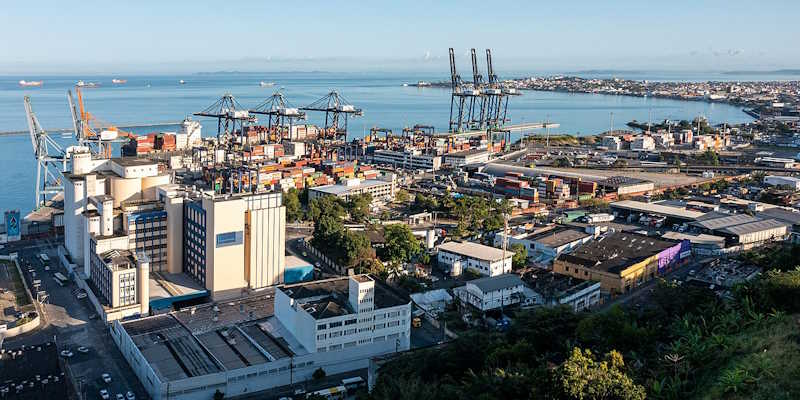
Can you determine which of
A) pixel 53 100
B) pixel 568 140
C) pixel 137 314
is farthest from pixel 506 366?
pixel 53 100

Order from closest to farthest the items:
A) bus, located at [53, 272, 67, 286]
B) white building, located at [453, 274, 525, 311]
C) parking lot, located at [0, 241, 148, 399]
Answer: parking lot, located at [0, 241, 148, 399]
white building, located at [453, 274, 525, 311]
bus, located at [53, 272, 67, 286]

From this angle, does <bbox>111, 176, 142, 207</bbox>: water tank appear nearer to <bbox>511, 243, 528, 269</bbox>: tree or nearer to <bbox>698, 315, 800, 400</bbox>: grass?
<bbox>511, 243, 528, 269</bbox>: tree

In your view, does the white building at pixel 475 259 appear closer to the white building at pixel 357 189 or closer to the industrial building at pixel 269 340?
the industrial building at pixel 269 340

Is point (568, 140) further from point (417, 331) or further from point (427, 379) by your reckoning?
point (427, 379)

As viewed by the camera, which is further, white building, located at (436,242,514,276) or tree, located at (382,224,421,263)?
tree, located at (382,224,421,263)

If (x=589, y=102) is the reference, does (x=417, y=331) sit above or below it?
below

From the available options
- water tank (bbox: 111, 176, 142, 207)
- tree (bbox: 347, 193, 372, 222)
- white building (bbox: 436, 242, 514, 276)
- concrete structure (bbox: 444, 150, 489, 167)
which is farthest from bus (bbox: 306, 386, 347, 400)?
concrete structure (bbox: 444, 150, 489, 167)
